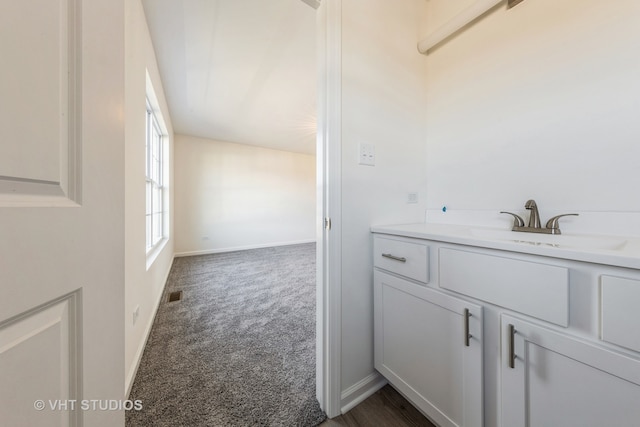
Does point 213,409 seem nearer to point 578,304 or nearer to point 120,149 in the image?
point 120,149

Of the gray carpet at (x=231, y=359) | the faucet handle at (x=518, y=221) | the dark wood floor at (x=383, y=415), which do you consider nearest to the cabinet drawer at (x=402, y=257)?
the faucet handle at (x=518, y=221)

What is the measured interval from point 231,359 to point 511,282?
5.37 ft

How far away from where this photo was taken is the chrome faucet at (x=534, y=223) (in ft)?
3.35

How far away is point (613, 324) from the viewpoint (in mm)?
562

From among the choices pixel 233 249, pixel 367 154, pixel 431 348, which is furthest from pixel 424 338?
pixel 233 249

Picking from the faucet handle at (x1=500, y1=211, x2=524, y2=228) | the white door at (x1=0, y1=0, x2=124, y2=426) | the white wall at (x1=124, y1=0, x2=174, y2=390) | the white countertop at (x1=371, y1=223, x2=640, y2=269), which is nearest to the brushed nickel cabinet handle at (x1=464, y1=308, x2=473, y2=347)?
the white countertop at (x1=371, y1=223, x2=640, y2=269)

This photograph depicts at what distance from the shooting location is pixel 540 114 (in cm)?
110

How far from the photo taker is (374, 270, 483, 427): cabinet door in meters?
0.83

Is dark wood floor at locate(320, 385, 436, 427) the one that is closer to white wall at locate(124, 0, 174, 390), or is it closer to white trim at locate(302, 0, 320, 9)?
white wall at locate(124, 0, 174, 390)

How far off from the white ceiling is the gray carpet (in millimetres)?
2081

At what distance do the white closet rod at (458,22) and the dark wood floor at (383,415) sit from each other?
7.01ft

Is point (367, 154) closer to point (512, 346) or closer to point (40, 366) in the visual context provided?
point (512, 346)

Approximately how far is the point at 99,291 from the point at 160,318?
6.48 feet

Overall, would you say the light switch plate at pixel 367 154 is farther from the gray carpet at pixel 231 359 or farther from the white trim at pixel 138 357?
the white trim at pixel 138 357
